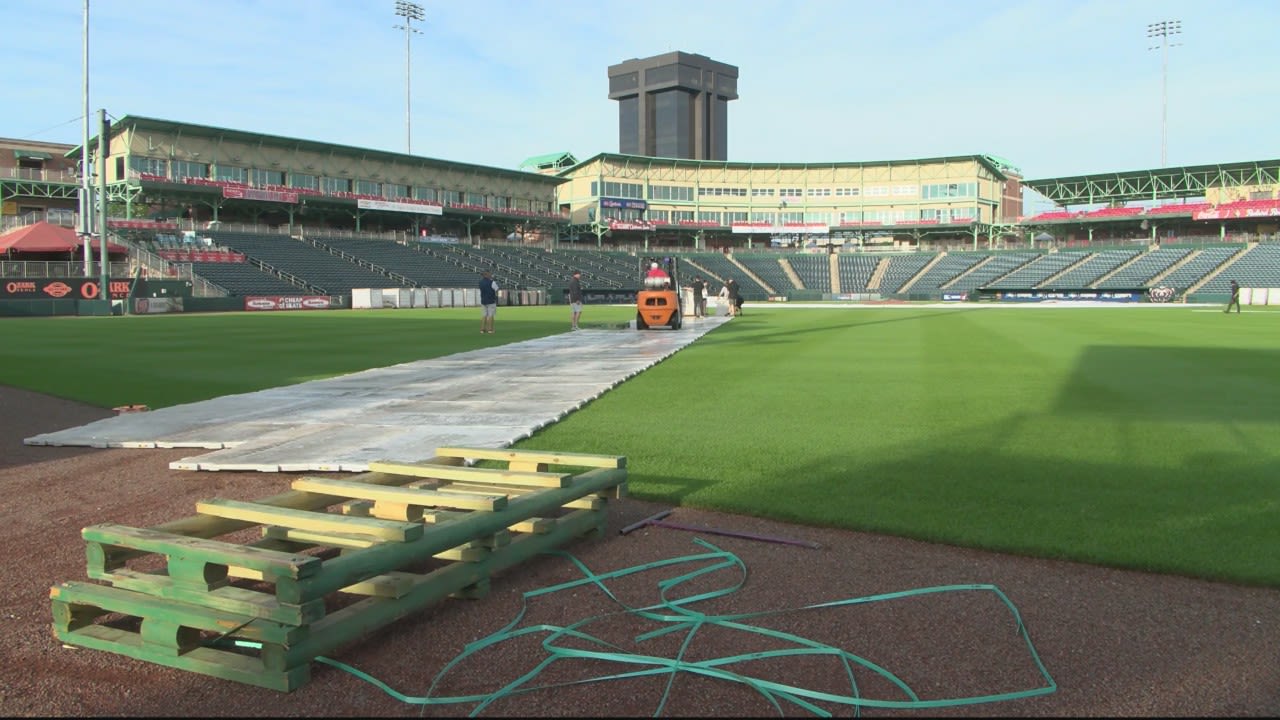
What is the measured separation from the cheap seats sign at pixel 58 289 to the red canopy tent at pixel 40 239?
29.5 ft

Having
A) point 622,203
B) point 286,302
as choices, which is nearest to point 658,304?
point 286,302

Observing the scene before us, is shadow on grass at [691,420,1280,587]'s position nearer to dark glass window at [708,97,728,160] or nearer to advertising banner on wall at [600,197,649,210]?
advertising banner on wall at [600,197,649,210]

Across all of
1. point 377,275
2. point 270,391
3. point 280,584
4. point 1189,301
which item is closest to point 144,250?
point 377,275

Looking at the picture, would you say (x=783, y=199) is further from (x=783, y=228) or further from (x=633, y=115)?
(x=633, y=115)

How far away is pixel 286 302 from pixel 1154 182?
79618 millimetres

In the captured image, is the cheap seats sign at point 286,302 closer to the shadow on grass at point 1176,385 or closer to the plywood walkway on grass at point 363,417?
the plywood walkway on grass at point 363,417

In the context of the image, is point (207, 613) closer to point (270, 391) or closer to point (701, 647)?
point (701, 647)

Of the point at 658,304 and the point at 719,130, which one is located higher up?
the point at 719,130

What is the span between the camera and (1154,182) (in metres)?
80.8

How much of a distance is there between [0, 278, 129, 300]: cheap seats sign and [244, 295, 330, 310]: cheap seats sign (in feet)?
23.5

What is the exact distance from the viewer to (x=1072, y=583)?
4.45 meters

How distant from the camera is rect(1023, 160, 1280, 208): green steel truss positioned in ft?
249

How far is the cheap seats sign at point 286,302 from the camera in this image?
1906 inches

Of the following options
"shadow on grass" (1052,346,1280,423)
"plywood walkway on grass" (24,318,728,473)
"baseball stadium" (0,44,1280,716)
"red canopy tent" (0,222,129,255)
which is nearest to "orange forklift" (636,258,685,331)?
"baseball stadium" (0,44,1280,716)
